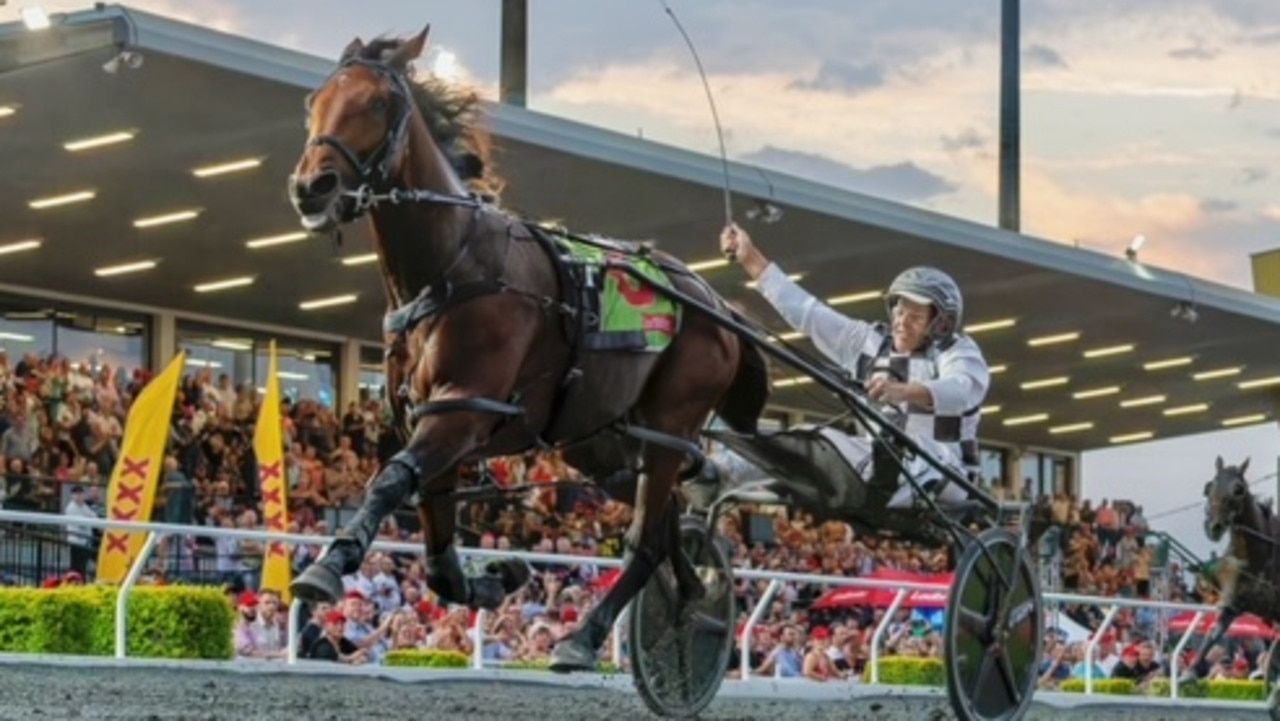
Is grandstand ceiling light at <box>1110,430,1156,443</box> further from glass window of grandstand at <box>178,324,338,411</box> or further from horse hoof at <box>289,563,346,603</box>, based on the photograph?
horse hoof at <box>289,563,346,603</box>

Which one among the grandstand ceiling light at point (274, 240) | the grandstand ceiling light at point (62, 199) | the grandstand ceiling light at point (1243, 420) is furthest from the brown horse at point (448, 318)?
the grandstand ceiling light at point (1243, 420)

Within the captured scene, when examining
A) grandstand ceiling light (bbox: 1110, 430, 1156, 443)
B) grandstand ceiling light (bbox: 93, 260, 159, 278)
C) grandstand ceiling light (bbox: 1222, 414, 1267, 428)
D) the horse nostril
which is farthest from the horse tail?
grandstand ceiling light (bbox: 1110, 430, 1156, 443)

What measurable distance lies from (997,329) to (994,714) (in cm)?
2203

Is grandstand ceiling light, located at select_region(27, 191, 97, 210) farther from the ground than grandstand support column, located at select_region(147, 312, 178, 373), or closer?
farther from the ground

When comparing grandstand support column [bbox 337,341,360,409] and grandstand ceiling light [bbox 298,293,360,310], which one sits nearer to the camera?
grandstand ceiling light [bbox 298,293,360,310]

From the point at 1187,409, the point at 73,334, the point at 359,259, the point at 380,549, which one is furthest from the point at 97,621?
the point at 1187,409

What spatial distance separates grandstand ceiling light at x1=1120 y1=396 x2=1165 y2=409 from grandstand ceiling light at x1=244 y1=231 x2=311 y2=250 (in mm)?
18150

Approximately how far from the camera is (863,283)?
88.0ft

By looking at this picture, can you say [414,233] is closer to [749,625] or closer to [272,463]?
[749,625]

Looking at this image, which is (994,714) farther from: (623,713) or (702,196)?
(702,196)

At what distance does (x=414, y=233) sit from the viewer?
707 cm

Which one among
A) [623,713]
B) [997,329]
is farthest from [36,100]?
[997,329]

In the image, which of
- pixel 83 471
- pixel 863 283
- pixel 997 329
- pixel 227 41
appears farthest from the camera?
pixel 997 329

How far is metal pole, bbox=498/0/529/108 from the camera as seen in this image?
22641 mm
